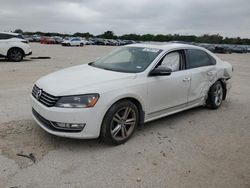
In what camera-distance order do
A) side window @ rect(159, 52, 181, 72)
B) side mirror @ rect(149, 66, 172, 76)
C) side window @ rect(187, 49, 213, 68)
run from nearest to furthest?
side mirror @ rect(149, 66, 172, 76), side window @ rect(159, 52, 181, 72), side window @ rect(187, 49, 213, 68)

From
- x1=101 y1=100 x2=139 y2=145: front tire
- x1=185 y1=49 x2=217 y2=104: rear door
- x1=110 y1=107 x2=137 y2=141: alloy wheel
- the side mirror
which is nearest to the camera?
x1=101 y1=100 x2=139 y2=145: front tire

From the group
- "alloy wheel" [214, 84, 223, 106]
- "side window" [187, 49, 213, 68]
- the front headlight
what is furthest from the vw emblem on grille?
"alloy wheel" [214, 84, 223, 106]

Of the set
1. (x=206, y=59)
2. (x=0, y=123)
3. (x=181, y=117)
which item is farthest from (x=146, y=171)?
(x=206, y=59)

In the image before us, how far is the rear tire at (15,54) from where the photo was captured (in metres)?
14.9

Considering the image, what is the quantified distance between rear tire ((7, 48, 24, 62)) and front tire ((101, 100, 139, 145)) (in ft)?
41.0

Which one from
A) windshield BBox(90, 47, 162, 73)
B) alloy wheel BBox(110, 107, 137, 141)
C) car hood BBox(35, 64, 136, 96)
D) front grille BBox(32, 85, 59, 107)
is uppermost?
windshield BBox(90, 47, 162, 73)

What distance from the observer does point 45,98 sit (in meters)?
3.96

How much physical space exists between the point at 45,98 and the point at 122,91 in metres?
1.11

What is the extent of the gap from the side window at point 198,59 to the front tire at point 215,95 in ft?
1.77

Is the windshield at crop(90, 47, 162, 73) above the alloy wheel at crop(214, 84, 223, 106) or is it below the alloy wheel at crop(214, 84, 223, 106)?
above

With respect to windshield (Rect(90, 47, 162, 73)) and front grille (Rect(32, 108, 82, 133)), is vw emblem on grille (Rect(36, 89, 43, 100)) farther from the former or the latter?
windshield (Rect(90, 47, 162, 73))

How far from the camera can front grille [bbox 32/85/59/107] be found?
Result: 380 cm

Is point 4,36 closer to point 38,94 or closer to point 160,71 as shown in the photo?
point 38,94

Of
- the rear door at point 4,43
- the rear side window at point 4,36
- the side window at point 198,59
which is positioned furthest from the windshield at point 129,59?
the rear side window at point 4,36
